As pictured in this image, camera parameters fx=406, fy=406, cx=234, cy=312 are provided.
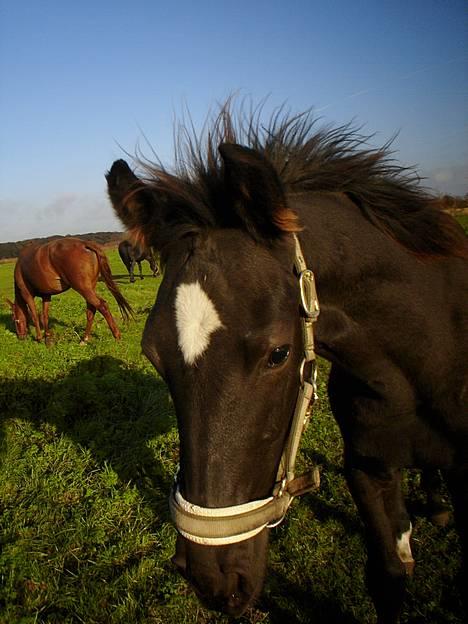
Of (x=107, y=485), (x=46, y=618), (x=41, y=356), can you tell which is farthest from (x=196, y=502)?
(x=41, y=356)

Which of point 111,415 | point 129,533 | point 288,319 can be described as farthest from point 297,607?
point 111,415

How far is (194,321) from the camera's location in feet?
5.00

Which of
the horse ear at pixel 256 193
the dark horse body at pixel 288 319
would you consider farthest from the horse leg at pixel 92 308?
the horse ear at pixel 256 193

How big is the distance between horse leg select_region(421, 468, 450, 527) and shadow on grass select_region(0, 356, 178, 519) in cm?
227

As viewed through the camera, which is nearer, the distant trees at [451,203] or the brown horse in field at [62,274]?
the distant trees at [451,203]

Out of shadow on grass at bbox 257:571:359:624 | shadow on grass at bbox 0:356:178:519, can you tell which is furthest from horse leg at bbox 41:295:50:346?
shadow on grass at bbox 257:571:359:624

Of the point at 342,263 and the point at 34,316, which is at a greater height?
the point at 342,263

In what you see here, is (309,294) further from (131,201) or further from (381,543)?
(381,543)

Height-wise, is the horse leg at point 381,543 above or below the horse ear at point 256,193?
below

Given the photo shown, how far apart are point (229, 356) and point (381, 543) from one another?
6.24ft

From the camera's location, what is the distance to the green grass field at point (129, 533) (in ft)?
9.09

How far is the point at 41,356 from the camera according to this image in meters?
8.27

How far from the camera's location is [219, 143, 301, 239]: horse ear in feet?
4.72

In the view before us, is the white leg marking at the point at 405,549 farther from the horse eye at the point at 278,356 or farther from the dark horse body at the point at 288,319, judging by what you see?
the horse eye at the point at 278,356
